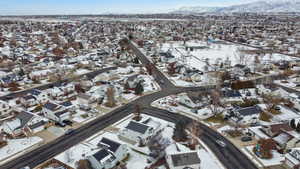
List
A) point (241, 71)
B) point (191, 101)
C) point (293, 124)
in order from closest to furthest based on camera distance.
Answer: point (293, 124)
point (191, 101)
point (241, 71)

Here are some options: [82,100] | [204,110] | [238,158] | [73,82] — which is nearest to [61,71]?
[73,82]

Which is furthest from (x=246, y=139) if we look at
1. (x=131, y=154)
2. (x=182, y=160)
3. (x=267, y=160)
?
(x=131, y=154)

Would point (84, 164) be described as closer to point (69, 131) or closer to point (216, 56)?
point (69, 131)

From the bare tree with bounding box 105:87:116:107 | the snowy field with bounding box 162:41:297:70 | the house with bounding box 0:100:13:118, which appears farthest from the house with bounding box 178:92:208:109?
the house with bounding box 0:100:13:118

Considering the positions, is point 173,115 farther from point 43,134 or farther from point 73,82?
point 73,82

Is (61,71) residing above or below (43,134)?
above

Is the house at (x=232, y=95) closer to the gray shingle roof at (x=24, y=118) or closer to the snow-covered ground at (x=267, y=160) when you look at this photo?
the snow-covered ground at (x=267, y=160)
